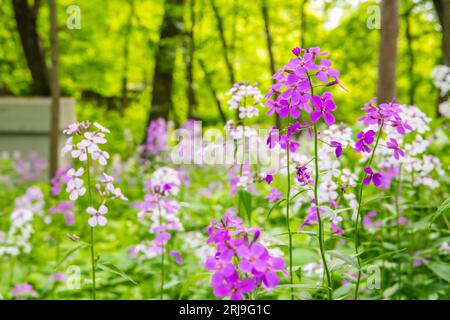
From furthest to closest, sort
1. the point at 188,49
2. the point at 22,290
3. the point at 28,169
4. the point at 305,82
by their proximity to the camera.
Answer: the point at 188,49, the point at 28,169, the point at 22,290, the point at 305,82

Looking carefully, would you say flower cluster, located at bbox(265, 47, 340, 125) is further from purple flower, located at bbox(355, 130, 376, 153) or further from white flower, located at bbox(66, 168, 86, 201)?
white flower, located at bbox(66, 168, 86, 201)

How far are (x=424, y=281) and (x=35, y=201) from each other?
3.04 metres

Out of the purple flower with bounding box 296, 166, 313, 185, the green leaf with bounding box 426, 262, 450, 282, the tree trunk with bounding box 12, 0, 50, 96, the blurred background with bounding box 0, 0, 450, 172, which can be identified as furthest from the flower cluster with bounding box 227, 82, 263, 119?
the tree trunk with bounding box 12, 0, 50, 96

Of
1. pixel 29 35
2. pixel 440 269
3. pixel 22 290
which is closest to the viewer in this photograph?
pixel 440 269

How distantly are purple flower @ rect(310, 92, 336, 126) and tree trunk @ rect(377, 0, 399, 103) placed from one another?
2.63 meters

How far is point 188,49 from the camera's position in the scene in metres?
8.30

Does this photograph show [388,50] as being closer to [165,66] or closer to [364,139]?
[364,139]

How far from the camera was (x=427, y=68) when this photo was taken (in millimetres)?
14641

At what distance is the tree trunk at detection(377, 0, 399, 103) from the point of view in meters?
3.93

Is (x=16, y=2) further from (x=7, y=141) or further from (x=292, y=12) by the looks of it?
(x=292, y=12)

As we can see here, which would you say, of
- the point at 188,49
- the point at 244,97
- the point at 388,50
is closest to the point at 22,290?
the point at 244,97

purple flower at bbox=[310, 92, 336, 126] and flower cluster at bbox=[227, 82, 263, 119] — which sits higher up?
flower cluster at bbox=[227, 82, 263, 119]

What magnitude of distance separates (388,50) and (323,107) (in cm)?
274
